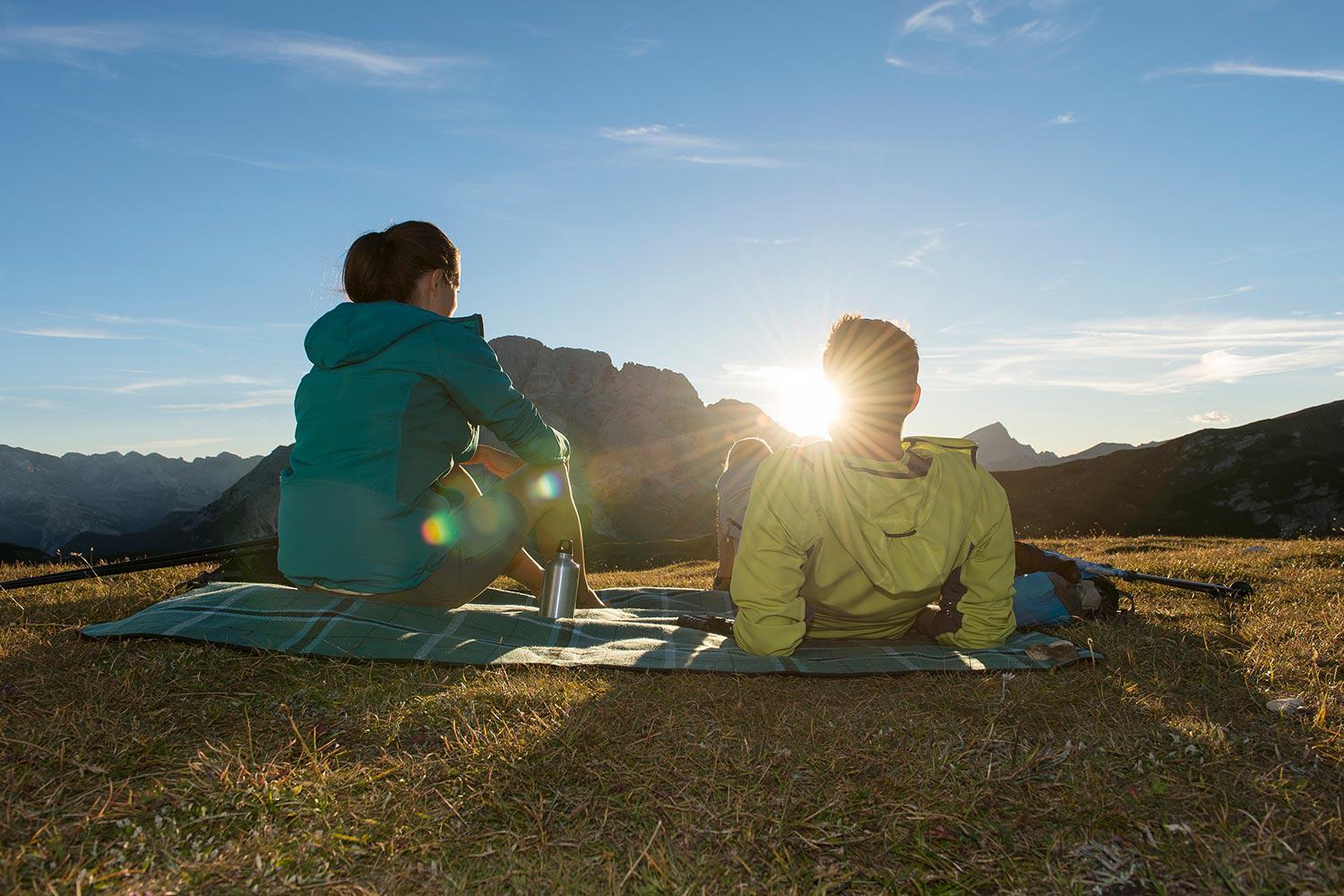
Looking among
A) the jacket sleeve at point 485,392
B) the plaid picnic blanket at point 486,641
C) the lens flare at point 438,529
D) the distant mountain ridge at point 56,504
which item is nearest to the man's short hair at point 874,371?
the plaid picnic blanket at point 486,641

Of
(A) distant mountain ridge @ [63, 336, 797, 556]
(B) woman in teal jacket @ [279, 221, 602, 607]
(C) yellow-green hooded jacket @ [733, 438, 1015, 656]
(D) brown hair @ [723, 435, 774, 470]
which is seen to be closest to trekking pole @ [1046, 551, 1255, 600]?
(C) yellow-green hooded jacket @ [733, 438, 1015, 656]

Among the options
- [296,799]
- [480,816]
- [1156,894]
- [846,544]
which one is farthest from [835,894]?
[846,544]

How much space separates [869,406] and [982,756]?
214 centimetres

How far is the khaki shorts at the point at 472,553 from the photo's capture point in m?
4.89

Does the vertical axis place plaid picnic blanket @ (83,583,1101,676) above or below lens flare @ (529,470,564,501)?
below

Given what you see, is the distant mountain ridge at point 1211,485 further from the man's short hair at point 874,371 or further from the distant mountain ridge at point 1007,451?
the distant mountain ridge at point 1007,451

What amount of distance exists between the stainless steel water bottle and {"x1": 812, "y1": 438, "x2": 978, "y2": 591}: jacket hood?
212cm

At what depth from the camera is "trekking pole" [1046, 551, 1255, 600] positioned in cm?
643

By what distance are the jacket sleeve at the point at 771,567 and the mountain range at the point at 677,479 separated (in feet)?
82.5

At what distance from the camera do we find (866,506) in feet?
14.9

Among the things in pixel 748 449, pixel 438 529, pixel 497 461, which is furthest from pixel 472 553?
pixel 748 449

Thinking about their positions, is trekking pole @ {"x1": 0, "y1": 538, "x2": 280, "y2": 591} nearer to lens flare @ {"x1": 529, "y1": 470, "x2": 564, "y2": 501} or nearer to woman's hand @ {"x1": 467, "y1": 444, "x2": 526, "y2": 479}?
woman's hand @ {"x1": 467, "y1": 444, "x2": 526, "y2": 479}

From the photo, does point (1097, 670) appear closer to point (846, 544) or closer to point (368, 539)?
point (846, 544)

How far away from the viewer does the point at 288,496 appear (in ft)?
15.0
